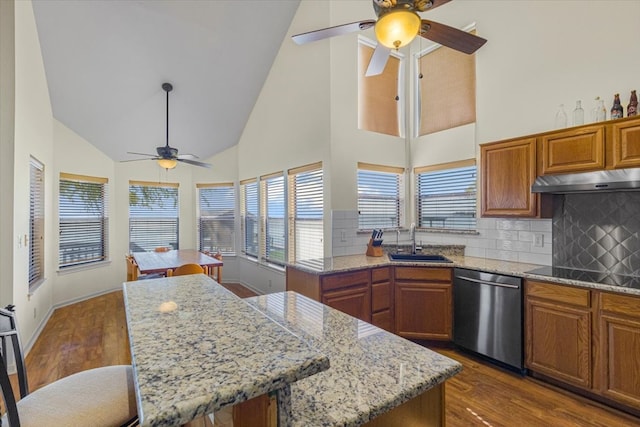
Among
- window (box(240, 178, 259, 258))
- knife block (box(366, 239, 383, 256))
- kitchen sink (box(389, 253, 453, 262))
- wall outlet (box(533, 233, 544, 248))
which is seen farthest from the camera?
window (box(240, 178, 259, 258))

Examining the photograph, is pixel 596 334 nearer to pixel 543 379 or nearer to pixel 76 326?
pixel 543 379

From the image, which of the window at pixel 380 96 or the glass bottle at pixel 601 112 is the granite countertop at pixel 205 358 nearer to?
the glass bottle at pixel 601 112

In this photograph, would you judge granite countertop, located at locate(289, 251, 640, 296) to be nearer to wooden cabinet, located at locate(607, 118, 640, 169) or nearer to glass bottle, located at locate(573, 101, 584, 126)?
wooden cabinet, located at locate(607, 118, 640, 169)

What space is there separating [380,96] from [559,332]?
3.16 meters

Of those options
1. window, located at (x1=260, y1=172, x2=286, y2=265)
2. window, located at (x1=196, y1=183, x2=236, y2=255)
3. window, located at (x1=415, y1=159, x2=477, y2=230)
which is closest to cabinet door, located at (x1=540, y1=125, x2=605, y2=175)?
window, located at (x1=415, y1=159, x2=477, y2=230)

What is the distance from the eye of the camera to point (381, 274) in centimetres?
317

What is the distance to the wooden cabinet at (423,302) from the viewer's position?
3090 mm

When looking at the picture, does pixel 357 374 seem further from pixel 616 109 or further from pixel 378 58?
pixel 616 109

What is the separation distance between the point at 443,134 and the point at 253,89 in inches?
121

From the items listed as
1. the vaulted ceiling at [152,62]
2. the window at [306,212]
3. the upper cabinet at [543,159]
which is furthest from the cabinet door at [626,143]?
the vaulted ceiling at [152,62]

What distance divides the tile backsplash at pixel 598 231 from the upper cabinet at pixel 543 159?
19 centimetres

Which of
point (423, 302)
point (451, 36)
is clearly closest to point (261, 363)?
point (451, 36)

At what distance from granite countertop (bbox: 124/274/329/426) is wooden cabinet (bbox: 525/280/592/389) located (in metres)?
2.53

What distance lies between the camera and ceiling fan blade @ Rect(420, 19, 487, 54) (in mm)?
2017
